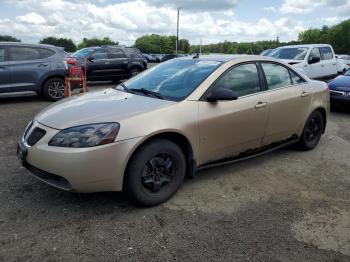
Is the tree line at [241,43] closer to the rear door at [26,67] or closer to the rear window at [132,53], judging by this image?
the rear window at [132,53]

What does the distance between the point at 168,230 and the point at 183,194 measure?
863 mm

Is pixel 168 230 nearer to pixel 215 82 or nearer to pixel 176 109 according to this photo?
pixel 176 109

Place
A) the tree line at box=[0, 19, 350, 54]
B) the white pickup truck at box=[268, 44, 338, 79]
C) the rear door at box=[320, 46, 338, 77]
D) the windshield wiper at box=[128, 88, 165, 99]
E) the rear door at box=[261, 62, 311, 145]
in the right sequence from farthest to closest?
the tree line at box=[0, 19, 350, 54], the rear door at box=[320, 46, 338, 77], the white pickup truck at box=[268, 44, 338, 79], the rear door at box=[261, 62, 311, 145], the windshield wiper at box=[128, 88, 165, 99]

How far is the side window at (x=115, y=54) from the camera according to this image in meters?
15.7

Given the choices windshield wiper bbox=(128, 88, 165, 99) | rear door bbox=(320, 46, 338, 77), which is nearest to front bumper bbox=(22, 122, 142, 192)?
windshield wiper bbox=(128, 88, 165, 99)

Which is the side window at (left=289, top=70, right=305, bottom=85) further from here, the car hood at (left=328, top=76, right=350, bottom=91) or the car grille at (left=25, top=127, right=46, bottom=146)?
the car hood at (left=328, top=76, right=350, bottom=91)

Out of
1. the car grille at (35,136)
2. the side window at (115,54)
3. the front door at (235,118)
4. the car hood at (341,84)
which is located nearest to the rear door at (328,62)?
the car hood at (341,84)

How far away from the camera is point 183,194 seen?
4418 mm

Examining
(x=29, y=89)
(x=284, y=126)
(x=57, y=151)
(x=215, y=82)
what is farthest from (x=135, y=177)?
(x=29, y=89)

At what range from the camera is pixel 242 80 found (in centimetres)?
493

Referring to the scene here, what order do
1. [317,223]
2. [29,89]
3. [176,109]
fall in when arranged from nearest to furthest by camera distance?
[317,223] → [176,109] → [29,89]

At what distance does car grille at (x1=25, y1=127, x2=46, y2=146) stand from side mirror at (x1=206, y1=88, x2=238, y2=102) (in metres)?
1.80

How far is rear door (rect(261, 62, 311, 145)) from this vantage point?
523 centimetres

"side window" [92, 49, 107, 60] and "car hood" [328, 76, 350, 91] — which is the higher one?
"side window" [92, 49, 107, 60]
